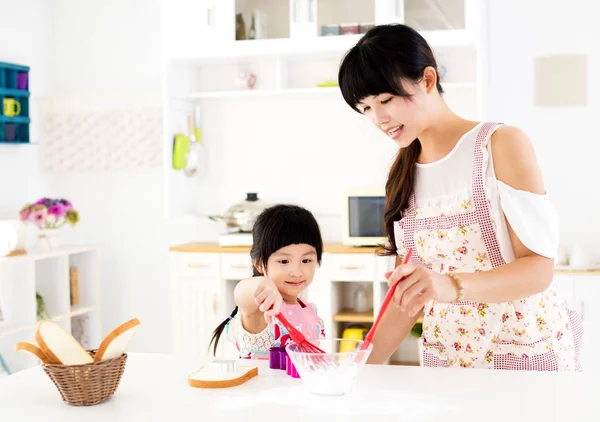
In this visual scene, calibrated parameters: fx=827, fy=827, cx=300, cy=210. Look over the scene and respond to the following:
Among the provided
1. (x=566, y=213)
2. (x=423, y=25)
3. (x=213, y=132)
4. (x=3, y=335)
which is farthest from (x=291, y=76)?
(x=3, y=335)

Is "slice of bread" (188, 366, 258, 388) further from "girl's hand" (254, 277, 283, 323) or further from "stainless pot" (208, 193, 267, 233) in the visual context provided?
"stainless pot" (208, 193, 267, 233)

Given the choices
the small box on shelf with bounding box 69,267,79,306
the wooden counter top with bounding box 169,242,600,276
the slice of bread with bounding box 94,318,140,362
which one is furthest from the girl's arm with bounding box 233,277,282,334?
the small box on shelf with bounding box 69,267,79,306

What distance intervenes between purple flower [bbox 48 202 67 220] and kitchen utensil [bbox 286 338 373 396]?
2.99 m

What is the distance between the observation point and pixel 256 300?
1646mm

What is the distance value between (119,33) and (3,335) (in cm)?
185

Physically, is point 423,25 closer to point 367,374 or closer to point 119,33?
point 119,33

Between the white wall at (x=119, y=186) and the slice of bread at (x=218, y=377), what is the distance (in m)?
3.11

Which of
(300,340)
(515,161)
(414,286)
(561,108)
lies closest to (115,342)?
(300,340)

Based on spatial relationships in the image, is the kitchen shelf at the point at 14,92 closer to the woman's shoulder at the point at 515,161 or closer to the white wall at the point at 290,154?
the white wall at the point at 290,154

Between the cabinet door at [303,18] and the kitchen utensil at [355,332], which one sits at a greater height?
the cabinet door at [303,18]

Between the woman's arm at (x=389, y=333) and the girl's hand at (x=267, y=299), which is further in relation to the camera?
the woman's arm at (x=389, y=333)

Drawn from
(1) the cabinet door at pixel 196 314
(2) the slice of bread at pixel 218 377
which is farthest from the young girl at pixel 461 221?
(1) the cabinet door at pixel 196 314

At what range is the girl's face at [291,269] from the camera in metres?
2.03

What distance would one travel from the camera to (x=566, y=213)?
4125 millimetres
